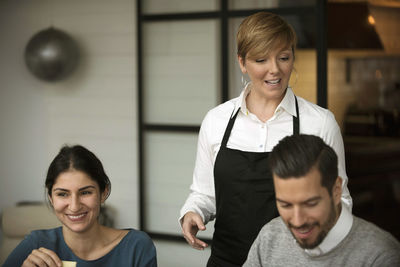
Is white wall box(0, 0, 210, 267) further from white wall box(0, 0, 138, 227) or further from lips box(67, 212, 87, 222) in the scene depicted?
lips box(67, 212, 87, 222)

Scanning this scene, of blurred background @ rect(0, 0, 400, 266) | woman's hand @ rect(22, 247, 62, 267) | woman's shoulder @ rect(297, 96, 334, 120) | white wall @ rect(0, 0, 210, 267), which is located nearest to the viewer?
woman's hand @ rect(22, 247, 62, 267)

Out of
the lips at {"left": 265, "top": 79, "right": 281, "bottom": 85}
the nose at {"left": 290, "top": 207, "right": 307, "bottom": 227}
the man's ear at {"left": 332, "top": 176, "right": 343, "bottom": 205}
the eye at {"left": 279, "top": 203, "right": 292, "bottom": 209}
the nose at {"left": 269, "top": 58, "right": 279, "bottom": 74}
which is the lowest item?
the nose at {"left": 290, "top": 207, "right": 307, "bottom": 227}

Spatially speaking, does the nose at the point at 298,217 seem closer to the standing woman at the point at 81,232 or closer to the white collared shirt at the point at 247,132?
the white collared shirt at the point at 247,132

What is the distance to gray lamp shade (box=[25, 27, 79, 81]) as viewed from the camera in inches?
179

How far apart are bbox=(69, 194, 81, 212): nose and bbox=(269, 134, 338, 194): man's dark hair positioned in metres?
0.80

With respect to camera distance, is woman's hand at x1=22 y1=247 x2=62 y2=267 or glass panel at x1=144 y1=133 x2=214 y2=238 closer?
woman's hand at x1=22 y1=247 x2=62 y2=267

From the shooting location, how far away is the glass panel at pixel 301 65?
12.9 feet

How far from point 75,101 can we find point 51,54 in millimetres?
454

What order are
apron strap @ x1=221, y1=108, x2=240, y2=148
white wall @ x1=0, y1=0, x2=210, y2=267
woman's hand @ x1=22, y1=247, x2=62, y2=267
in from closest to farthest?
A: woman's hand @ x1=22, y1=247, x2=62, y2=267
apron strap @ x1=221, y1=108, x2=240, y2=148
white wall @ x1=0, y1=0, x2=210, y2=267

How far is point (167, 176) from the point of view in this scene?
4.53 metres

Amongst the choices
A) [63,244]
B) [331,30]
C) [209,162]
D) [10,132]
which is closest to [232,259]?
[209,162]

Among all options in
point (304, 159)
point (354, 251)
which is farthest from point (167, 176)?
point (304, 159)

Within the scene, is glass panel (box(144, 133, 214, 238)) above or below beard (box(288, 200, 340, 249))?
below

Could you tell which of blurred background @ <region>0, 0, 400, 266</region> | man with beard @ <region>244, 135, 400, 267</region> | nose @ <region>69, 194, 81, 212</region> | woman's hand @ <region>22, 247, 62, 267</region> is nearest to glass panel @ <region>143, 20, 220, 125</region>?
blurred background @ <region>0, 0, 400, 266</region>
